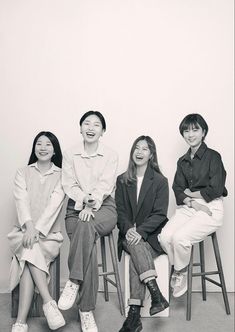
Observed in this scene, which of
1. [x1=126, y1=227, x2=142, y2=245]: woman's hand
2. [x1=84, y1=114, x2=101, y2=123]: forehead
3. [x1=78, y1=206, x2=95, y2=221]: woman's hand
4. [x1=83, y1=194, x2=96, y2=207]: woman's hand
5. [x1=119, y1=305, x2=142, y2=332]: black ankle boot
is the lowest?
[x1=119, y1=305, x2=142, y2=332]: black ankle boot

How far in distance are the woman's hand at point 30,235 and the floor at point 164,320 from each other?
452 millimetres

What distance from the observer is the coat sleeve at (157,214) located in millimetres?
2582

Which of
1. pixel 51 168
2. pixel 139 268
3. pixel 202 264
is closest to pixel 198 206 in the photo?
pixel 202 264

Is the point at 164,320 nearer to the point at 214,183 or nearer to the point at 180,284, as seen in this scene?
the point at 180,284

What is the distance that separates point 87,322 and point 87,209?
1.99 feet

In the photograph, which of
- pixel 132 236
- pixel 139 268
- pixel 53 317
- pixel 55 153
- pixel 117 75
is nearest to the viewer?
pixel 53 317

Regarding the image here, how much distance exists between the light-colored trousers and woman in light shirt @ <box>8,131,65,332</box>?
645 millimetres

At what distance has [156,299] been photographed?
2330 millimetres

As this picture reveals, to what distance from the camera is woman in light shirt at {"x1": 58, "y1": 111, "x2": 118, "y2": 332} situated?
2293 millimetres

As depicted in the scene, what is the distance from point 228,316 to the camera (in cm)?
260

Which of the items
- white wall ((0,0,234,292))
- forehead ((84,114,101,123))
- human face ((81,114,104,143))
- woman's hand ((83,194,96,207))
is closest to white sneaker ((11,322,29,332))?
woman's hand ((83,194,96,207))

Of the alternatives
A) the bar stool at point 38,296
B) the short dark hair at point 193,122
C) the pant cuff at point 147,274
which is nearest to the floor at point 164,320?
the bar stool at point 38,296

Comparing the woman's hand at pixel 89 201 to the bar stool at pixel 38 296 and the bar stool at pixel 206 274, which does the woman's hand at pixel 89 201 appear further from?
the bar stool at pixel 206 274

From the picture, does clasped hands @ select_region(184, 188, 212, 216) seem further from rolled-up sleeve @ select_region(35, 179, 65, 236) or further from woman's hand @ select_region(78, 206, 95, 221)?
rolled-up sleeve @ select_region(35, 179, 65, 236)
